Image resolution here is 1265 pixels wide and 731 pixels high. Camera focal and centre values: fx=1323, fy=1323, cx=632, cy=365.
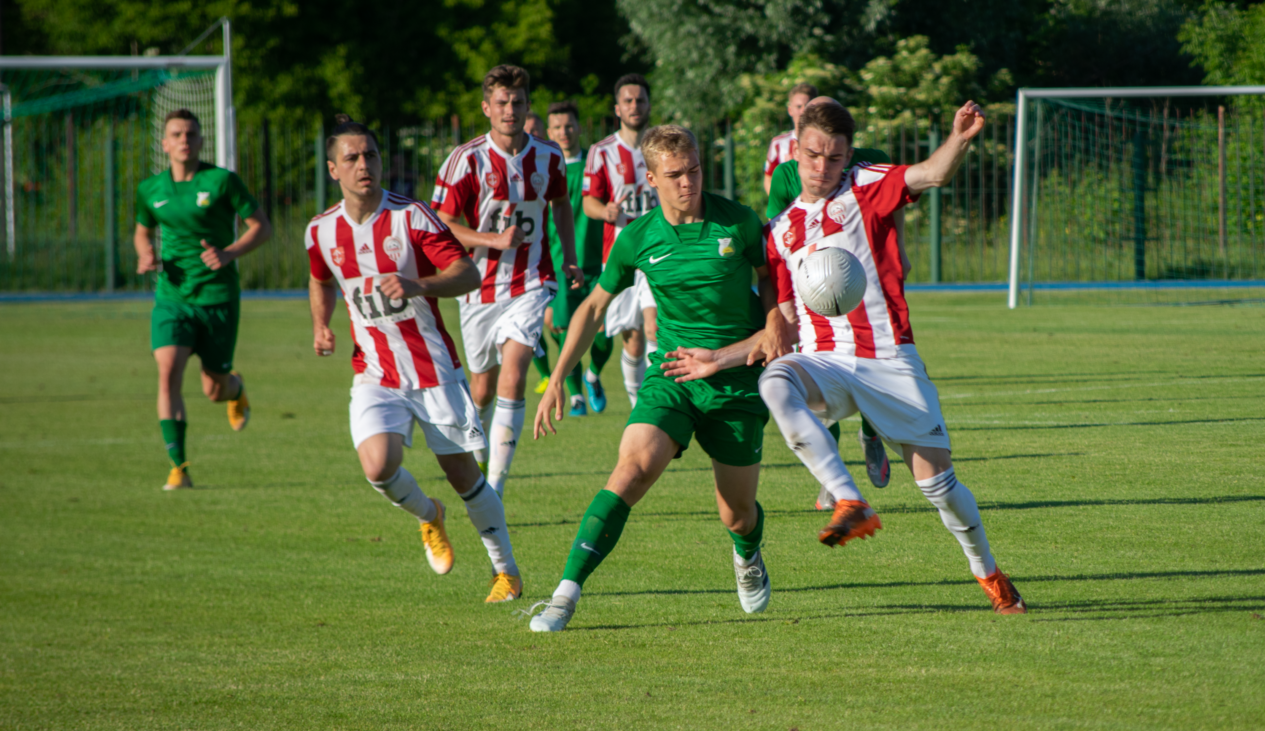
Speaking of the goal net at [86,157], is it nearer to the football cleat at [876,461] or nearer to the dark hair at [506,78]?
the dark hair at [506,78]

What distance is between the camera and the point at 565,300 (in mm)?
11172

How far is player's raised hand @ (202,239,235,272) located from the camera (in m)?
8.89

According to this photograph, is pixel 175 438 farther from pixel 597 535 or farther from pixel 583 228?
pixel 597 535

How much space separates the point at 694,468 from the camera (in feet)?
29.0

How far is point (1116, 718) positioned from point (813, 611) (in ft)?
5.36

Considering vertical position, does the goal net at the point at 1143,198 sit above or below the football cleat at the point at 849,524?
above

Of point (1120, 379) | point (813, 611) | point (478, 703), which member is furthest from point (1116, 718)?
point (1120, 379)

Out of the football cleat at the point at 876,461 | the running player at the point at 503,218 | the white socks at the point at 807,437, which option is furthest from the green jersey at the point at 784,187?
the white socks at the point at 807,437

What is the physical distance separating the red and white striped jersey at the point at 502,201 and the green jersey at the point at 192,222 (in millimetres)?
2188

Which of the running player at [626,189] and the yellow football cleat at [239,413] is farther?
the yellow football cleat at [239,413]

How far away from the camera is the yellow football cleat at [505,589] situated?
6.00 meters

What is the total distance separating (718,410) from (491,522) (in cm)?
132

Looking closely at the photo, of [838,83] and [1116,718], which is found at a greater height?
[838,83]

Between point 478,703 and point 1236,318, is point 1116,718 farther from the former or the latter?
point 1236,318
